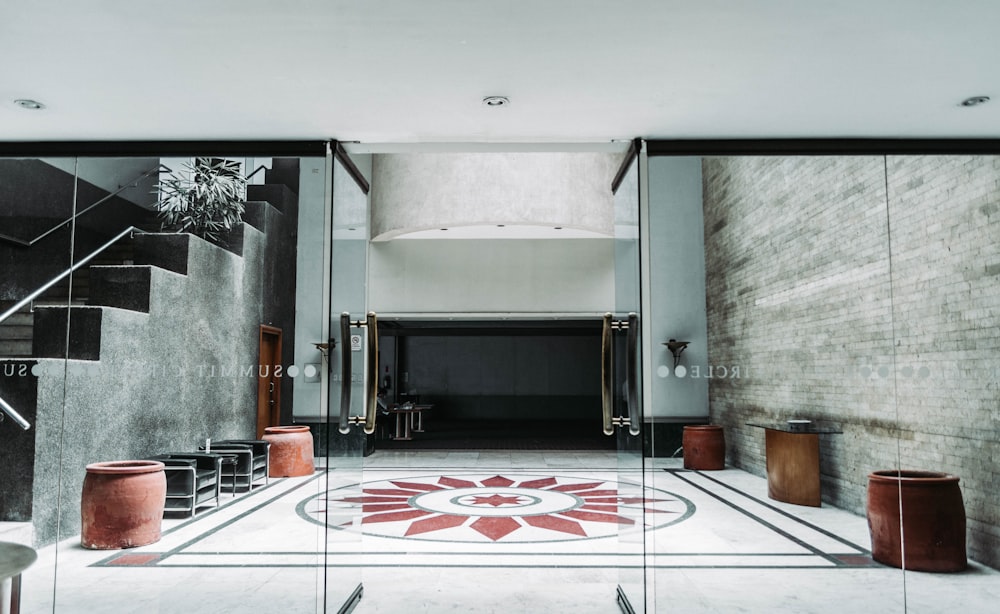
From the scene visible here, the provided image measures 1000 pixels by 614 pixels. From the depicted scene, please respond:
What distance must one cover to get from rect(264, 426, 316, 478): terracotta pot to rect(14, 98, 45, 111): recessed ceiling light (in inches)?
Result: 72.7

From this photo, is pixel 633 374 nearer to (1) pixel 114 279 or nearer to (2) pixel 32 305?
(1) pixel 114 279

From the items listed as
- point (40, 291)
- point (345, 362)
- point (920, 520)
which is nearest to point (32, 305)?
point (40, 291)

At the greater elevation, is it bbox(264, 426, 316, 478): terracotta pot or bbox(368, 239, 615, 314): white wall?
bbox(368, 239, 615, 314): white wall

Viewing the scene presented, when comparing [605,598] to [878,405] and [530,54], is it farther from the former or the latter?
[530,54]

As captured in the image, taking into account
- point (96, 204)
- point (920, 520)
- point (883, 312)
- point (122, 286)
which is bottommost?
point (920, 520)

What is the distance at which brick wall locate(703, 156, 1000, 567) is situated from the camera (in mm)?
3707


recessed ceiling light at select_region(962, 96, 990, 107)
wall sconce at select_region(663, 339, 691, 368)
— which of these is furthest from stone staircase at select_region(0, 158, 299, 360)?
recessed ceiling light at select_region(962, 96, 990, 107)

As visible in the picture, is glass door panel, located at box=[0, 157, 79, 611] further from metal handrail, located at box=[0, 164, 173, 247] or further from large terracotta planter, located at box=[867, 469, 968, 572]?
large terracotta planter, located at box=[867, 469, 968, 572]

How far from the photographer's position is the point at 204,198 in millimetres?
3867

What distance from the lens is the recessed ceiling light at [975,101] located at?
3053 mm

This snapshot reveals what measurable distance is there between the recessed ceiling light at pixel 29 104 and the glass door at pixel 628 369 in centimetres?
280

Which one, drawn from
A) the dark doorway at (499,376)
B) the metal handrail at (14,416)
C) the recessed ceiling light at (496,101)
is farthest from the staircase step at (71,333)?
the dark doorway at (499,376)

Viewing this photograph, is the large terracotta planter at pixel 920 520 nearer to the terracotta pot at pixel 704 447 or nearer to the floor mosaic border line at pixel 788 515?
the floor mosaic border line at pixel 788 515

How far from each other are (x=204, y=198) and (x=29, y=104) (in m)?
0.91
